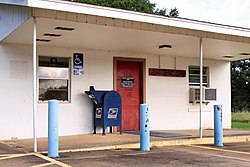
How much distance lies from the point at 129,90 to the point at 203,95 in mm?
2901

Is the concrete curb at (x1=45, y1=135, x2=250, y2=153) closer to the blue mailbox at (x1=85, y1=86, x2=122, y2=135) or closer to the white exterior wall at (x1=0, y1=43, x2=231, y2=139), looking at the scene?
the blue mailbox at (x1=85, y1=86, x2=122, y2=135)

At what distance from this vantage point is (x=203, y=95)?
48.8 ft

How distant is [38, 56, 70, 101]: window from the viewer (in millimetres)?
12227

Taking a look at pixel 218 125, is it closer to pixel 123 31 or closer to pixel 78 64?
pixel 123 31

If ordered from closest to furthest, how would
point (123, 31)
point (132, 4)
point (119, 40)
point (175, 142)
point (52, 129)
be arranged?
1. point (52, 129)
2. point (123, 31)
3. point (175, 142)
4. point (119, 40)
5. point (132, 4)

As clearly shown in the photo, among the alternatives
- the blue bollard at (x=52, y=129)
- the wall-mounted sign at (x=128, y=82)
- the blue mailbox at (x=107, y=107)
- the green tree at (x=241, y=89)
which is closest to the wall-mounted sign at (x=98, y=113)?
the blue mailbox at (x=107, y=107)

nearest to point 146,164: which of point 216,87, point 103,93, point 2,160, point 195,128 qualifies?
point 2,160

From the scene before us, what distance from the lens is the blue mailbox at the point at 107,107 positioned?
1222 centimetres

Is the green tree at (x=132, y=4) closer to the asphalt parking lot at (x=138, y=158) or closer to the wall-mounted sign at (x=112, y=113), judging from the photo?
the wall-mounted sign at (x=112, y=113)

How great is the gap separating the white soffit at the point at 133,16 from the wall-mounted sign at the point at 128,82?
4050 mm

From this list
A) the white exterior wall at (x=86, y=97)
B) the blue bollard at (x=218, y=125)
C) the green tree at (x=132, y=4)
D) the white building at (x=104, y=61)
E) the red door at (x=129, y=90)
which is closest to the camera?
the white building at (x=104, y=61)

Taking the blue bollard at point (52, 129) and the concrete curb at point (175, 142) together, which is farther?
the concrete curb at point (175, 142)

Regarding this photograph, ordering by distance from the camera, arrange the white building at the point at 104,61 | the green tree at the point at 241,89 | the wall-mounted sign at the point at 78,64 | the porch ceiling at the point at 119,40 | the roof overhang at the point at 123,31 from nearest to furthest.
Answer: the roof overhang at the point at 123,31
the white building at the point at 104,61
the porch ceiling at the point at 119,40
the wall-mounted sign at the point at 78,64
the green tree at the point at 241,89

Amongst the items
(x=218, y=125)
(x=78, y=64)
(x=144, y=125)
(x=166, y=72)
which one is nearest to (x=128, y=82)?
(x=166, y=72)
